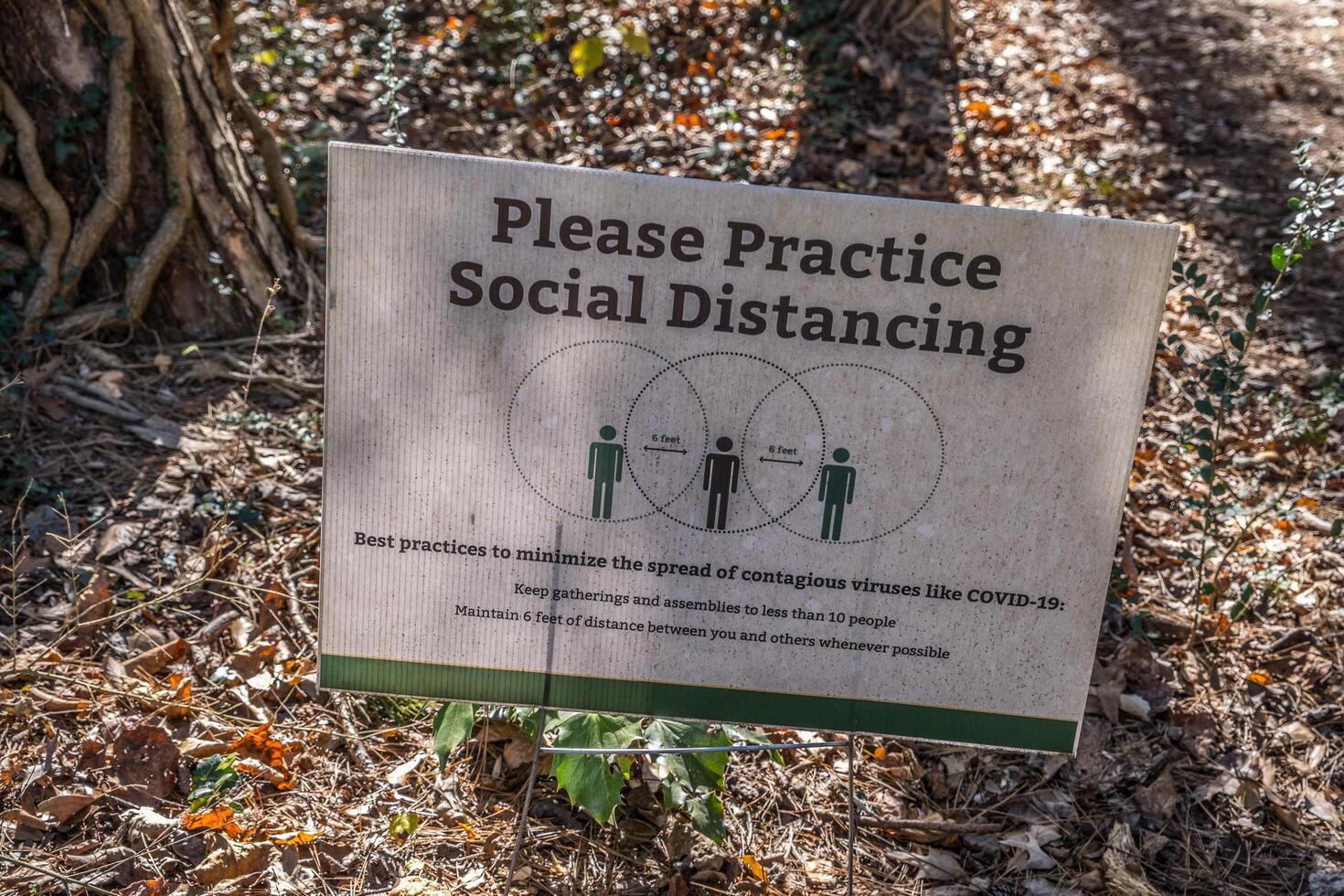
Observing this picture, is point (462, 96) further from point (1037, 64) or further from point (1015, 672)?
point (1015, 672)

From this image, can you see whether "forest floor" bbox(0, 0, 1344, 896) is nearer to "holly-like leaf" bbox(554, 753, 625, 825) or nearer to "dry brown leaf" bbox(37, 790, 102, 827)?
"dry brown leaf" bbox(37, 790, 102, 827)

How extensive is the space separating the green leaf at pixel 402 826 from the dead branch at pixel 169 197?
2518 millimetres

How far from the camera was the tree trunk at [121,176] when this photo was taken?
372 cm

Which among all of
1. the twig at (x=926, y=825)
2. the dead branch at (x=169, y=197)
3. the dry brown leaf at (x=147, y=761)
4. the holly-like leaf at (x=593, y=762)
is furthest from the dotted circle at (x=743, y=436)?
the dead branch at (x=169, y=197)

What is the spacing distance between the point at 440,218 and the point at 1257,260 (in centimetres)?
442

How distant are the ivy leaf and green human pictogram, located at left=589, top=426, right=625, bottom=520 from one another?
2.25ft

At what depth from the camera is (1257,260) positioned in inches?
188

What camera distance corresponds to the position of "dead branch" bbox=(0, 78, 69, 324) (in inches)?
146

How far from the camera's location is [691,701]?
210 centimetres

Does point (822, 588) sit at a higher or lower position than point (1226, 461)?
lower

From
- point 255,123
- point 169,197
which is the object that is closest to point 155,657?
point 169,197

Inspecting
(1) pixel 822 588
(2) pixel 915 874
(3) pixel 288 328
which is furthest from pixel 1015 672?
(3) pixel 288 328

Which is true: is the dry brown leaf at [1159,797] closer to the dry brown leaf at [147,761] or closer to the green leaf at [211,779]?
the green leaf at [211,779]

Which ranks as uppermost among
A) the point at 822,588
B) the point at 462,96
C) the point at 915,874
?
the point at 462,96
